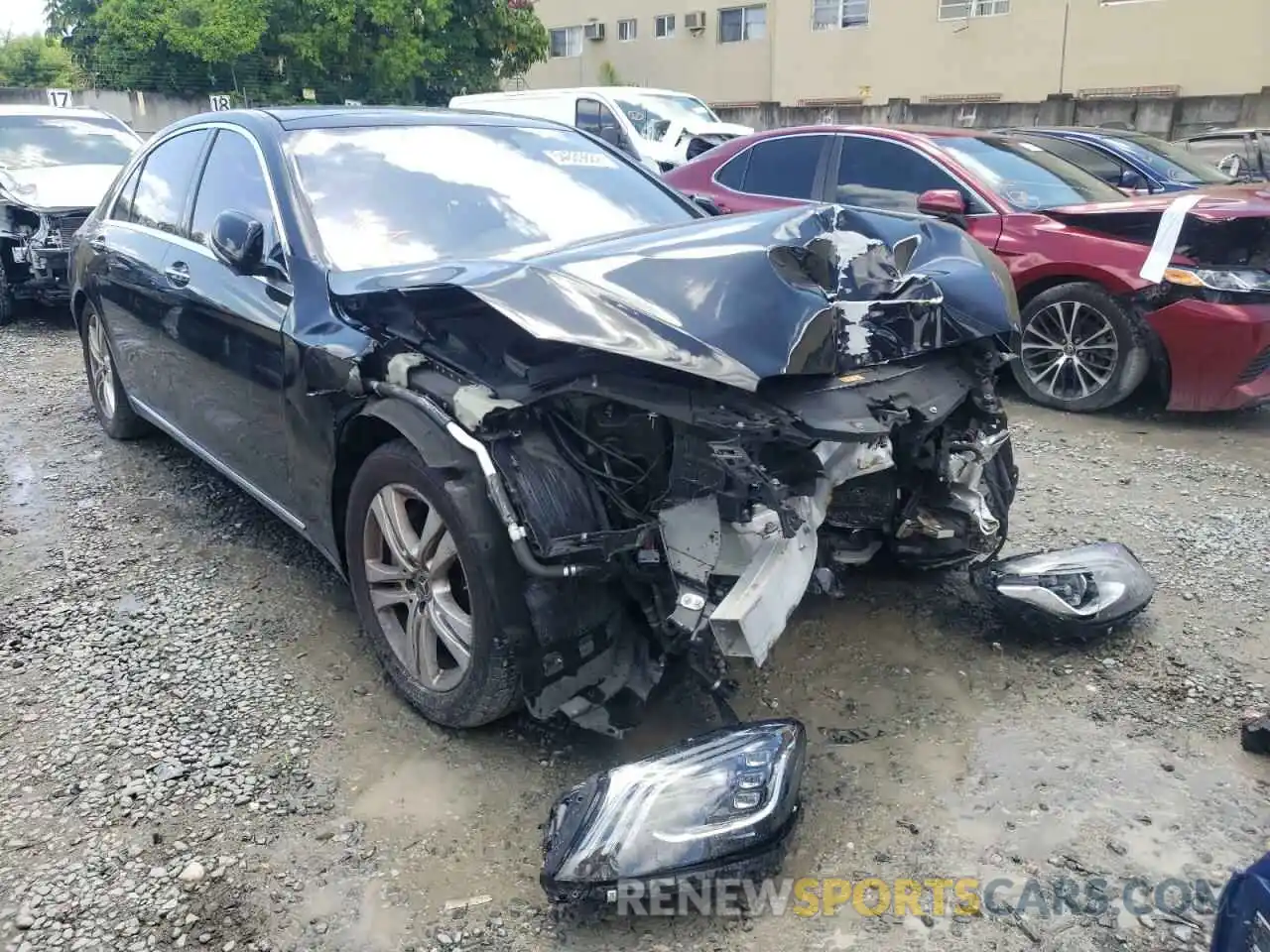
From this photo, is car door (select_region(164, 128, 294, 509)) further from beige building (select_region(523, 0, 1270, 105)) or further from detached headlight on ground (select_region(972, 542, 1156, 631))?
beige building (select_region(523, 0, 1270, 105))

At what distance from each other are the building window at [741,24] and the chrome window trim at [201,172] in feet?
84.8

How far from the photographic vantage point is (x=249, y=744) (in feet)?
9.78

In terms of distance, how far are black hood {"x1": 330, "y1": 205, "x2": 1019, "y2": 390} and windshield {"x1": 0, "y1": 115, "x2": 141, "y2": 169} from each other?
26.0 feet

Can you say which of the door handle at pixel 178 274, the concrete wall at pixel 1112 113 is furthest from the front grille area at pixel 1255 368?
the concrete wall at pixel 1112 113

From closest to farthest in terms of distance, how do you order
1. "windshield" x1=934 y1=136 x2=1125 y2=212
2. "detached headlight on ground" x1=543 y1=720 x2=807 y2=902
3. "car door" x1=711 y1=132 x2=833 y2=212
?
"detached headlight on ground" x1=543 y1=720 x2=807 y2=902 < "windshield" x1=934 y1=136 x2=1125 y2=212 < "car door" x1=711 y1=132 x2=833 y2=212

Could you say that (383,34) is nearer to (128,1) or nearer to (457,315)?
(128,1)

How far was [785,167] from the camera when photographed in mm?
7352

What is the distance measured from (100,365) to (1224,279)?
6.17m

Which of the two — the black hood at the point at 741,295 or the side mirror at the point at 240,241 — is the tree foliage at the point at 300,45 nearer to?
the side mirror at the point at 240,241

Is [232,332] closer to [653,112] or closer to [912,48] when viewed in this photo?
[653,112]

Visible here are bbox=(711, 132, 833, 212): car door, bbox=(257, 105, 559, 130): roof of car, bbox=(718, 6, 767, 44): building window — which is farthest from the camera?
bbox=(718, 6, 767, 44): building window

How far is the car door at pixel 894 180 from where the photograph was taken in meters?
6.42

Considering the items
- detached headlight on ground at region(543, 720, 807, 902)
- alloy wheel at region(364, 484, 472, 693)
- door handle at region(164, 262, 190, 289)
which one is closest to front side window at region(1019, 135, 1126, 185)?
door handle at region(164, 262, 190, 289)

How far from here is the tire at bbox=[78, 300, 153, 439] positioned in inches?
211
